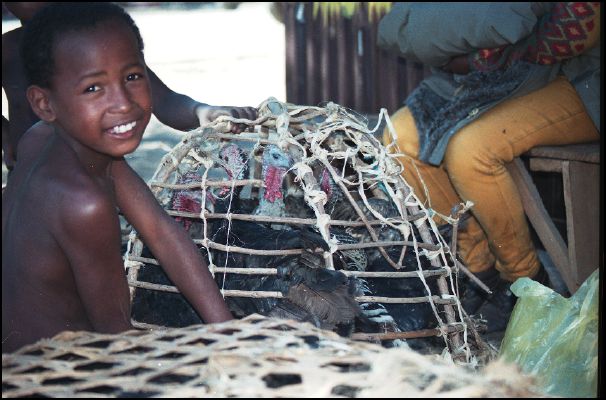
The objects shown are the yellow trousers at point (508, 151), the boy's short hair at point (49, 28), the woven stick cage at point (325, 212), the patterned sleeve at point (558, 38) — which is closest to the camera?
the boy's short hair at point (49, 28)

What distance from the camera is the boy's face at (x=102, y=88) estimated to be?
147 centimetres

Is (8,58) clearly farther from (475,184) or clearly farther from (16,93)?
(475,184)

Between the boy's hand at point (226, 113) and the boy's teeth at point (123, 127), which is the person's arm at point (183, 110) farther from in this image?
the boy's teeth at point (123, 127)

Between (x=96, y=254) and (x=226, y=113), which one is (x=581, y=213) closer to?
(x=226, y=113)

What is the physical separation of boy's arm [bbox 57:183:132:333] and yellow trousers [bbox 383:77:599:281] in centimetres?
154

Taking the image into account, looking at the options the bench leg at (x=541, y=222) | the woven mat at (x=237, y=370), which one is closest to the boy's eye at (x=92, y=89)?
the woven mat at (x=237, y=370)

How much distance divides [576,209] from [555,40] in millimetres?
635

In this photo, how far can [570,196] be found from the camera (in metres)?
2.96

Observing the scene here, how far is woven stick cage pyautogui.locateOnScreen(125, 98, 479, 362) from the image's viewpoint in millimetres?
1992

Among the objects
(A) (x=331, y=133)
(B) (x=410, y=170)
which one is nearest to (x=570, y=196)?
(B) (x=410, y=170)

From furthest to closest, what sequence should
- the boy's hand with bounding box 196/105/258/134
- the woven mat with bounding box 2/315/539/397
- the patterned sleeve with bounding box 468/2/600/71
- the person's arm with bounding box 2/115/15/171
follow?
the patterned sleeve with bounding box 468/2/600/71 → the boy's hand with bounding box 196/105/258/134 → the person's arm with bounding box 2/115/15/171 → the woven mat with bounding box 2/315/539/397

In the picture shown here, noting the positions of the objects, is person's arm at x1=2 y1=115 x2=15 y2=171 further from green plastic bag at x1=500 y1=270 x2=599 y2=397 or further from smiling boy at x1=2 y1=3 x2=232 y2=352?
green plastic bag at x1=500 y1=270 x2=599 y2=397

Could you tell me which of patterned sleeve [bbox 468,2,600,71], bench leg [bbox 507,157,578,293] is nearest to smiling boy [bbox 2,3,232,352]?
patterned sleeve [bbox 468,2,600,71]

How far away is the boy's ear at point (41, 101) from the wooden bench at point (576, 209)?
199 centimetres
